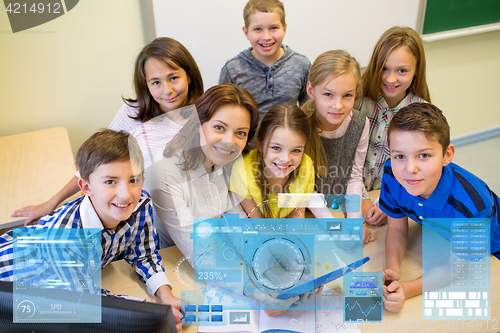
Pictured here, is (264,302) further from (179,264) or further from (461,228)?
(461,228)

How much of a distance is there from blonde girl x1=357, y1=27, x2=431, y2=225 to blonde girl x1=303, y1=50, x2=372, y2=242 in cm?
8

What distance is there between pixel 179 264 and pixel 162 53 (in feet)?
2.28

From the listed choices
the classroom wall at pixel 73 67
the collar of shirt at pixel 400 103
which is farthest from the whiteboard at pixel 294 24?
the collar of shirt at pixel 400 103

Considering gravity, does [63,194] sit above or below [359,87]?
below

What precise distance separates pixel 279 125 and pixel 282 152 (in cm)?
8

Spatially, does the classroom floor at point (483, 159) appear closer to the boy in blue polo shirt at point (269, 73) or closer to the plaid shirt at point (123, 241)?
the boy in blue polo shirt at point (269, 73)

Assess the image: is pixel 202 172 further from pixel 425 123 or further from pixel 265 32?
pixel 265 32

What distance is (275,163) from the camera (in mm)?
1038

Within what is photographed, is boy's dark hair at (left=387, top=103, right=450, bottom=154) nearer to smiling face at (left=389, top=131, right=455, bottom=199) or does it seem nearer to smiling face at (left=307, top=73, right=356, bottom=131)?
Answer: smiling face at (left=389, top=131, right=455, bottom=199)

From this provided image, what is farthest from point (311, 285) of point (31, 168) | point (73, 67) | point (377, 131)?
point (73, 67)

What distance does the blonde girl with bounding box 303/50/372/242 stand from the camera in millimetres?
1157

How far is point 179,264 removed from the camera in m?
0.91

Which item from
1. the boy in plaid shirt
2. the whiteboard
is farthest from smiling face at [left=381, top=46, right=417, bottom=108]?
the boy in plaid shirt

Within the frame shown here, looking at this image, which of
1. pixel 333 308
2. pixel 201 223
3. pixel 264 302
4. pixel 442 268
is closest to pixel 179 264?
pixel 201 223
